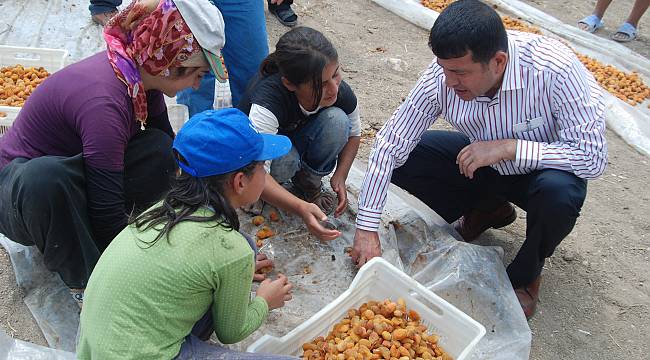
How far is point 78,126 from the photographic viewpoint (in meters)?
1.96

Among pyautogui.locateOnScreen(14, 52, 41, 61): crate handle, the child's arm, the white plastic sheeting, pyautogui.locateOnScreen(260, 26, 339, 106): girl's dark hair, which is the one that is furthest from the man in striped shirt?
pyautogui.locateOnScreen(14, 52, 41, 61): crate handle

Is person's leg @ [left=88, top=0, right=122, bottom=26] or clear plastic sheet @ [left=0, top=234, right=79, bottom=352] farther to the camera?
person's leg @ [left=88, top=0, right=122, bottom=26]

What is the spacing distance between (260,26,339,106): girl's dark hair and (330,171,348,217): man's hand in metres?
0.45

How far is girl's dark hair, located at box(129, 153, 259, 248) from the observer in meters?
1.64

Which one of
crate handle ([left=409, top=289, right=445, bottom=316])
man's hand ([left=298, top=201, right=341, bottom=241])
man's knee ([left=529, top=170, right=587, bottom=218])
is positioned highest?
man's knee ([left=529, top=170, right=587, bottom=218])

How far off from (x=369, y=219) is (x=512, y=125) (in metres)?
0.67

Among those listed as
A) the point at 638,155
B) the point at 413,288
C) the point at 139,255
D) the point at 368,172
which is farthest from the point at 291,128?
the point at 638,155

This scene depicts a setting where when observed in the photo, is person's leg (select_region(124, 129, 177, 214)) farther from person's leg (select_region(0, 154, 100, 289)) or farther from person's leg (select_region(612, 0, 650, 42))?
person's leg (select_region(612, 0, 650, 42))

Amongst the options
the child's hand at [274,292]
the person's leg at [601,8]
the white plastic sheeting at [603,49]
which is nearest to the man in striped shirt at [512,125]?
the child's hand at [274,292]

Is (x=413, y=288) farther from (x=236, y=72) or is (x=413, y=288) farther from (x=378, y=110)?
(x=378, y=110)

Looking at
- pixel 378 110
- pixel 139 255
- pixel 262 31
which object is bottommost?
pixel 378 110

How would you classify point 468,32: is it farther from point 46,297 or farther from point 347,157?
point 46,297

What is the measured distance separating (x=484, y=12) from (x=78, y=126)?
4.62 ft

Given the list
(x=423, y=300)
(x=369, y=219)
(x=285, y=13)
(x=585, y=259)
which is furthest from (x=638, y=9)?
Answer: (x=423, y=300)
